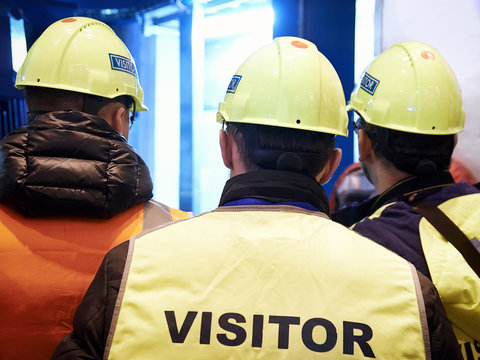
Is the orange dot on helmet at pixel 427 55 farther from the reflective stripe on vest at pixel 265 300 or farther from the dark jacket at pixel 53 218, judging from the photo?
the dark jacket at pixel 53 218

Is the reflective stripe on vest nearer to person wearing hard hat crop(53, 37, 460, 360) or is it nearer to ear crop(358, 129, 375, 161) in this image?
person wearing hard hat crop(53, 37, 460, 360)

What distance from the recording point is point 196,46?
5.11 metres

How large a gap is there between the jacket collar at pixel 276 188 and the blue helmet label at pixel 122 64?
2.89ft

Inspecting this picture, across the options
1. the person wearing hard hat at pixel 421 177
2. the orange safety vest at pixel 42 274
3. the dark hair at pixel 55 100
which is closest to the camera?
the orange safety vest at pixel 42 274

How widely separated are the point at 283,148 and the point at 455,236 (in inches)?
26.7

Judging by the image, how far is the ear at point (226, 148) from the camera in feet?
4.55

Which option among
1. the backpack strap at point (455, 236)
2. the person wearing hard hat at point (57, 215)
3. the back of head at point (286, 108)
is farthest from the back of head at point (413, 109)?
the person wearing hard hat at point (57, 215)

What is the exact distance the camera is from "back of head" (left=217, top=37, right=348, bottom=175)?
1.29m

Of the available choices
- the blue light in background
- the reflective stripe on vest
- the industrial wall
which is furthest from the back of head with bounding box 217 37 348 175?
the blue light in background

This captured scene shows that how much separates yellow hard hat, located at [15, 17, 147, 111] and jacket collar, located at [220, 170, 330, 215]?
30.3 inches

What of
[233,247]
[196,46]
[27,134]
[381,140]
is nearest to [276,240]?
[233,247]

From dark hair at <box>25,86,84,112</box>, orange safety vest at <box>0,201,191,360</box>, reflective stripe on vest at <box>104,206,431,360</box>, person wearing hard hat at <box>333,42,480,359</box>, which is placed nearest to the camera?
reflective stripe on vest at <box>104,206,431,360</box>

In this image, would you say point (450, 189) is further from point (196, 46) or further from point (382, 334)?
point (196, 46)

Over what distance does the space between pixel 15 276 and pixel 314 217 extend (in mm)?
835
